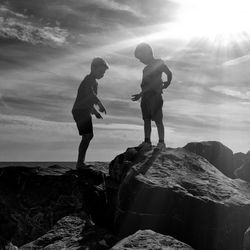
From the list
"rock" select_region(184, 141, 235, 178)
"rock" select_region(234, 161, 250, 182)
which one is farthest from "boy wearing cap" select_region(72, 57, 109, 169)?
"rock" select_region(234, 161, 250, 182)

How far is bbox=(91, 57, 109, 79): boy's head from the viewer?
396 inches

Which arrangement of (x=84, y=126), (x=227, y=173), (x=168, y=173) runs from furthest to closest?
1. (x=227, y=173)
2. (x=84, y=126)
3. (x=168, y=173)

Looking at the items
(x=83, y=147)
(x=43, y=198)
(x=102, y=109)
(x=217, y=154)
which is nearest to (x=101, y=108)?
(x=102, y=109)

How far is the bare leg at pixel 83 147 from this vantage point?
9.94 metres

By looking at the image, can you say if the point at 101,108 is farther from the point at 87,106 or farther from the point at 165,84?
the point at 165,84

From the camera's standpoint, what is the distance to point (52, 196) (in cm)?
835

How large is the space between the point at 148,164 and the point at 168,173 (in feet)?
1.49

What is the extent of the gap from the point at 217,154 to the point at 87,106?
4080 mm

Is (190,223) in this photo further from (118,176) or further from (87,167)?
(87,167)

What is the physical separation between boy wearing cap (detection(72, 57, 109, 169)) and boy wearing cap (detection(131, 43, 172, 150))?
1.14 meters

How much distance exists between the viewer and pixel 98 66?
33.1 feet

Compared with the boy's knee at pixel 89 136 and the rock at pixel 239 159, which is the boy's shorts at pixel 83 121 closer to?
the boy's knee at pixel 89 136

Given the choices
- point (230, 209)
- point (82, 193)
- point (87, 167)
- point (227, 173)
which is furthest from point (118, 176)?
point (227, 173)

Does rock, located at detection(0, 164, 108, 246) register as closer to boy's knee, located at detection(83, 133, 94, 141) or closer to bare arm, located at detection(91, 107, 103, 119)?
boy's knee, located at detection(83, 133, 94, 141)
